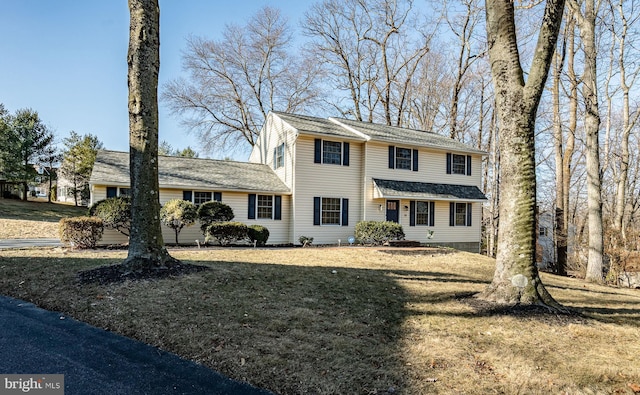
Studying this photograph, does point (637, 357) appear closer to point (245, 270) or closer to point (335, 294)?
point (335, 294)

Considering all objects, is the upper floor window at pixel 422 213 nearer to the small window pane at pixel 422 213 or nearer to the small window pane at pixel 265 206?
the small window pane at pixel 422 213

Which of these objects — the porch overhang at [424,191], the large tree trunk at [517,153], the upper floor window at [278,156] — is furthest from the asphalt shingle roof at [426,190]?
the large tree trunk at [517,153]

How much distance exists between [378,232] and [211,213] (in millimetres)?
6755

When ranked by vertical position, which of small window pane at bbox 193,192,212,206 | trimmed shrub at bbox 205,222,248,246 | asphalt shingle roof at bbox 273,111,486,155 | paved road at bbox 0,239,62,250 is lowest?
paved road at bbox 0,239,62,250

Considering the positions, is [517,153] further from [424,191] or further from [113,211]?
[113,211]

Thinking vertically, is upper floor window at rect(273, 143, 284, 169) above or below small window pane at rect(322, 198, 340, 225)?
above

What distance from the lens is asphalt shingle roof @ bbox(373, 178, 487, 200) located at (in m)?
16.2

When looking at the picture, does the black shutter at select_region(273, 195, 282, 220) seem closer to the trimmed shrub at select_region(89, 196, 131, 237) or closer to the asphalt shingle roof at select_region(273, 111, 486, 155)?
the asphalt shingle roof at select_region(273, 111, 486, 155)

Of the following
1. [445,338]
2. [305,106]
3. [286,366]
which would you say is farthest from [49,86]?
[305,106]

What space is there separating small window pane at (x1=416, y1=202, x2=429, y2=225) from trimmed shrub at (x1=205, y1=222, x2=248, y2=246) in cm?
831

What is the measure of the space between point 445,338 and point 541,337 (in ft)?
4.10

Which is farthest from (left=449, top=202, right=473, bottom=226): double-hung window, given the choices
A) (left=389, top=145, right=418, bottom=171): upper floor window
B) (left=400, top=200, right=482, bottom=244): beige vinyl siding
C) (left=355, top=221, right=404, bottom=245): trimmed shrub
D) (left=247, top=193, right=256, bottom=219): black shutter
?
(left=247, top=193, right=256, bottom=219): black shutter

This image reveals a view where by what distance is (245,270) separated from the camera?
26.2ft

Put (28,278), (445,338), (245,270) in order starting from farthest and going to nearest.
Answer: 1. (245,270)
2. (28,278)
3. (445,338)
